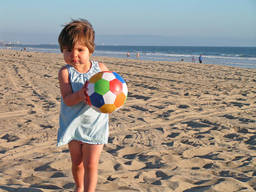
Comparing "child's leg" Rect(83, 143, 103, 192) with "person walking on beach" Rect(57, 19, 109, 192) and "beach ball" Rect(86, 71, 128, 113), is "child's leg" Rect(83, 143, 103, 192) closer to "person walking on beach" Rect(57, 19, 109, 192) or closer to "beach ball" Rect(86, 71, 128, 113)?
"person walking on beach" Rect(57, 19, 109, 192)

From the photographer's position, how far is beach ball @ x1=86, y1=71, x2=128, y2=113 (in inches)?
78.1

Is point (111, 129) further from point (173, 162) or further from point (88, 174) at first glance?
point (88, 174)

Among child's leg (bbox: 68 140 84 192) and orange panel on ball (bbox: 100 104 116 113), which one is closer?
orange panel on ball (bbox: 100 104 116 113)

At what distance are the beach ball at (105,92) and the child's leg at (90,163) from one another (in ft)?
1.19

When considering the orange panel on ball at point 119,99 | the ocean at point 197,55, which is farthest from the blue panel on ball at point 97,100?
the ocean at point 197,55

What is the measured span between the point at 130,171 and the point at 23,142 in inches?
69.9

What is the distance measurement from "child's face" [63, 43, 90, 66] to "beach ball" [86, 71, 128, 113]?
22 cm

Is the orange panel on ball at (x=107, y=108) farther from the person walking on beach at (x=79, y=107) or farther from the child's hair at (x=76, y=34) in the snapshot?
the child's hair at (x=76, y=34)

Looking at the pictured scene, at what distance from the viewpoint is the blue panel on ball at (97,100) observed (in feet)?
6.49

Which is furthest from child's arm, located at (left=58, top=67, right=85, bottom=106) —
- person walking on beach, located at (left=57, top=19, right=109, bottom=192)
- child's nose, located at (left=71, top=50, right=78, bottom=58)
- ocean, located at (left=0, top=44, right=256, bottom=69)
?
ocean, located at (left=0, top=44, right=256, bottom=69)

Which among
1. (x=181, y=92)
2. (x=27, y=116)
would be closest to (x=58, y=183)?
(x=27, y=116)

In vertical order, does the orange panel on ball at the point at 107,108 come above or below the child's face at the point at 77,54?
below

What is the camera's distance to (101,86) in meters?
2.00

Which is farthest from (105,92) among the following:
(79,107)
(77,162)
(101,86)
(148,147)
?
(148,147)
